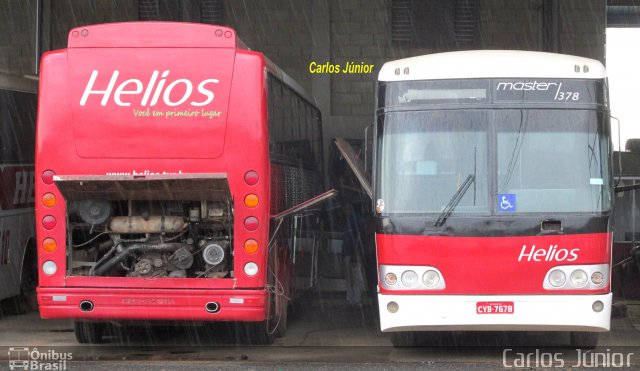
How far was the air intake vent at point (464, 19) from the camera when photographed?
1816cm

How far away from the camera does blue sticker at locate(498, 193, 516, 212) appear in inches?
367

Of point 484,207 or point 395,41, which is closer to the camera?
point 484,207

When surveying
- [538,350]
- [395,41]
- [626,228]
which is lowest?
[538,350]

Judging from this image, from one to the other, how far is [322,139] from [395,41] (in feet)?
8.91

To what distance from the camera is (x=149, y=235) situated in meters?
9.61

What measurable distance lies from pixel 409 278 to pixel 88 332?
12.2ft

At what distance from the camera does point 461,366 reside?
9.45m

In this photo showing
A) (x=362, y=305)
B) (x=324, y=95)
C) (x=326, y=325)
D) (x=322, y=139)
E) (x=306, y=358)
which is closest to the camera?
(x=306, y=358)

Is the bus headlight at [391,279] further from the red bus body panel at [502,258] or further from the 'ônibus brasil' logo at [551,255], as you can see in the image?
the 'ônibus brasil' logo at [551,255]

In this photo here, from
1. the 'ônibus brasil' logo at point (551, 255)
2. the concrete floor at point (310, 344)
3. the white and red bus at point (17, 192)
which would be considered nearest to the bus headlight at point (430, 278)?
the 'ônibus brasil' logo at point (551, 255)

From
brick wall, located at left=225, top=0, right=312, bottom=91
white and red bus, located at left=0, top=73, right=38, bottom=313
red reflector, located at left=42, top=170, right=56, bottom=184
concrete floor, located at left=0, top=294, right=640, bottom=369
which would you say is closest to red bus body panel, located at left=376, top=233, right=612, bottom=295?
concrete floor, located at left=0, top=294, right=640, bottom=369

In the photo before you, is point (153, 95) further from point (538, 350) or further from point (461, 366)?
point (538, 350)

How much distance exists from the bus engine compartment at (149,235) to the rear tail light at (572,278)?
3067 millimetres

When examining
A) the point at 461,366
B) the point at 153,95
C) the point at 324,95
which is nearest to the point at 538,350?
the point at 461,366
